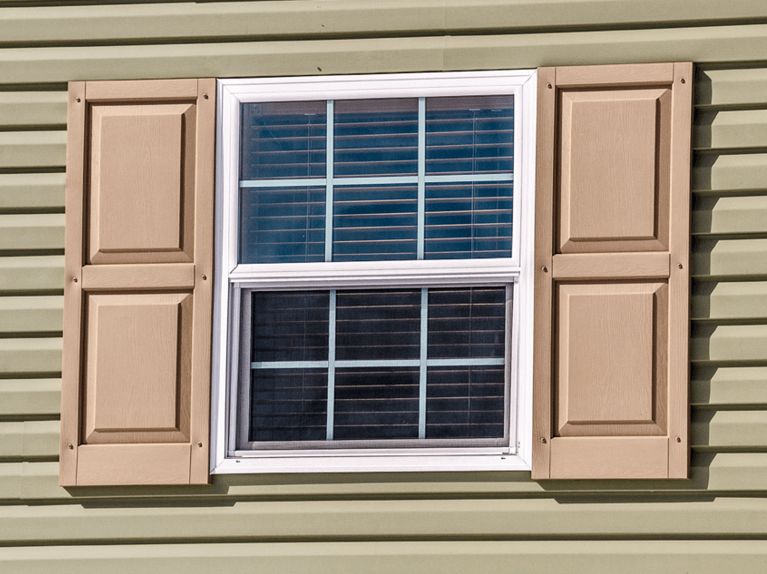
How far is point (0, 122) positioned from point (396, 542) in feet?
6.62

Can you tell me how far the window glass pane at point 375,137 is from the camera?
8.68 ft

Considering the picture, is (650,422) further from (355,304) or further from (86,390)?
(86,390)

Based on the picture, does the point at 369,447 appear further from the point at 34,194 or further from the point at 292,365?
the point at 34,194

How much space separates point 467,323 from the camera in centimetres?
261

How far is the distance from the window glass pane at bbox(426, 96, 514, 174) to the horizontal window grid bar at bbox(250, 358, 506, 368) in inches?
25.7

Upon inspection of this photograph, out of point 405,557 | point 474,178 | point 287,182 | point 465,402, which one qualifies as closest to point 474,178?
point 474,178

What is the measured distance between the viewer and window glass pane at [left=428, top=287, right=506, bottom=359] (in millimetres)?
2598

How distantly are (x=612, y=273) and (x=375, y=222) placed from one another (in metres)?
0.82

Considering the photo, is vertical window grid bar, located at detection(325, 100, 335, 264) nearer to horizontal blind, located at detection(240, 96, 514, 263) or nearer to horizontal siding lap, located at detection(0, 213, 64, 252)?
horizontal blind, located at detection(240, 96, 514, 263)

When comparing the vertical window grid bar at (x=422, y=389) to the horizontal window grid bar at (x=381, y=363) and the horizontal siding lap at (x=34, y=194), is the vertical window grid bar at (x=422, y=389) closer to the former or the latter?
the horizontal window grid bar at (x=381, y=363)

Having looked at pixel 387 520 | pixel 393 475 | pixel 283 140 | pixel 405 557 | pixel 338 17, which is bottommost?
pixel 405 557

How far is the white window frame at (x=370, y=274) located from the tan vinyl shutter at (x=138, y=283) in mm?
51

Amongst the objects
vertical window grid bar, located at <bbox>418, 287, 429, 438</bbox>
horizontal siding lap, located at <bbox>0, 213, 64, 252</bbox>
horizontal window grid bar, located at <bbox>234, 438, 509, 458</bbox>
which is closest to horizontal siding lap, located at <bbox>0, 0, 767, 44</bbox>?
horizontal siding lap, located at <bbox>0, 213, 64, 252</bbox>

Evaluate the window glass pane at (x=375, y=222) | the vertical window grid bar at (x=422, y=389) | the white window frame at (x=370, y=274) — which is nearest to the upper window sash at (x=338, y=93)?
the white window frame at (x=370, y=274)
